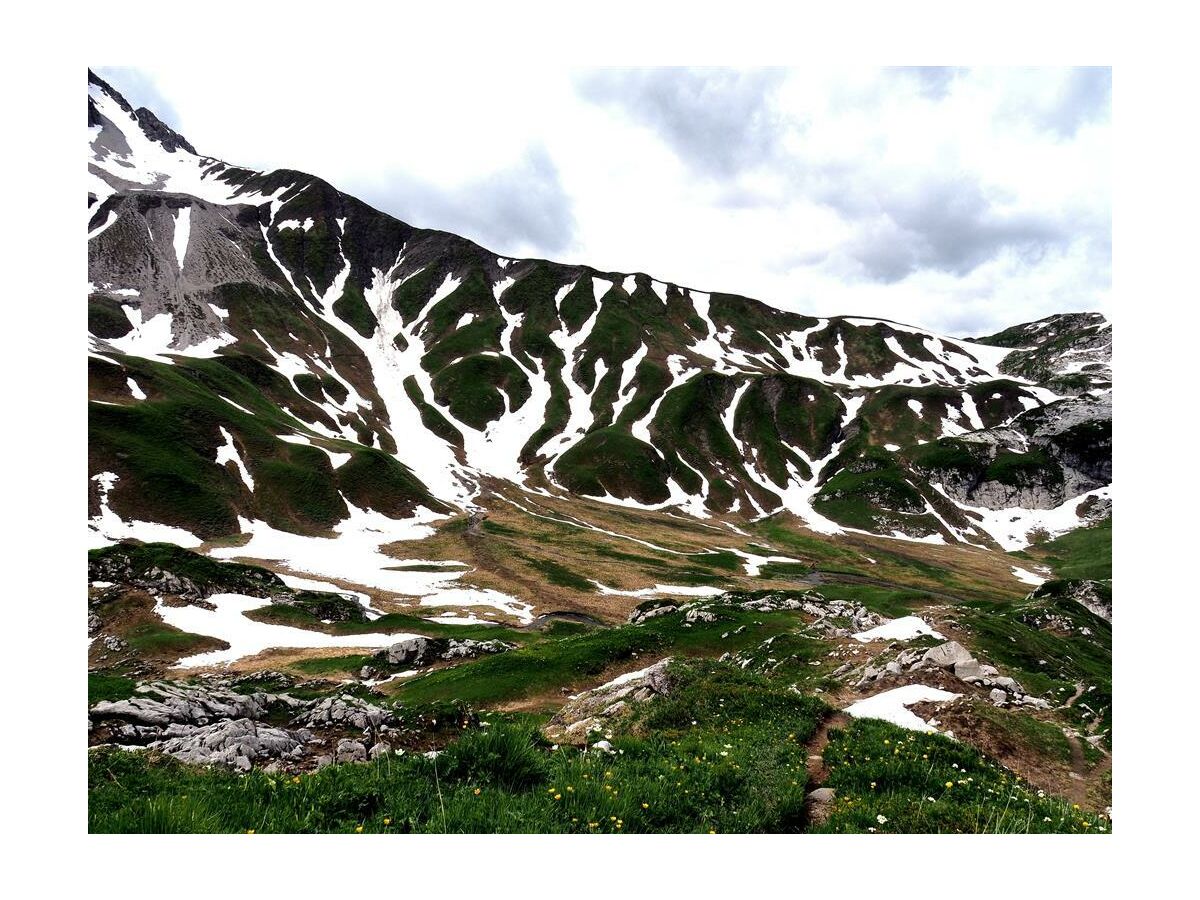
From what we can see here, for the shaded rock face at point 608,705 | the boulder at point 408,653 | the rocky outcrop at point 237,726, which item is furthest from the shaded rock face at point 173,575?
the shaded rock face at point 608,705

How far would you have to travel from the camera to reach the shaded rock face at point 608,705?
1644 cm

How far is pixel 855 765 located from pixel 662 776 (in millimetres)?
3848

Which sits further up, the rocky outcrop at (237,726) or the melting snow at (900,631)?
the rocky outcrop at (237,726)

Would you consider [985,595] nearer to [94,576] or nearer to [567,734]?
[567,734]

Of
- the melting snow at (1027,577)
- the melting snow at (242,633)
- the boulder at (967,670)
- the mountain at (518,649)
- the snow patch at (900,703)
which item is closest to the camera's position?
the mountain at (518,649)

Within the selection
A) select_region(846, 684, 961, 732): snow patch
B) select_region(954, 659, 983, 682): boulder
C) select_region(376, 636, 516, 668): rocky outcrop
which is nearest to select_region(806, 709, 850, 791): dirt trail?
select_region(846, 684, 961, 732): snow patch

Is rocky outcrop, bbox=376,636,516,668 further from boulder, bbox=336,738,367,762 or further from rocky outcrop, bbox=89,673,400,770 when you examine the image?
boulder, bbox=336,738,367,762

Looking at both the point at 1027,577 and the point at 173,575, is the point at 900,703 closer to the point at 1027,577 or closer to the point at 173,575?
the point at 173,575

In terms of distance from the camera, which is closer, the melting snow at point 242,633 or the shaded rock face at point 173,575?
the melting snow at point 242,633

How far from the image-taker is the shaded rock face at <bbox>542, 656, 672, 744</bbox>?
16438mm

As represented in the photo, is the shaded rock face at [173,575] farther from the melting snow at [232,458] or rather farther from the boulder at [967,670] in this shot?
the boulder at [967,670]

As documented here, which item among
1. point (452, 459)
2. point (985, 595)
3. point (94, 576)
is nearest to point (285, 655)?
point (94, 576)

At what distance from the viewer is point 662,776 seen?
8484 mm

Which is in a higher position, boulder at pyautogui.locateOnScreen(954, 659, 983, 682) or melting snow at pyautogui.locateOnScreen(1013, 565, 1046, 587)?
boulder at pyautogui.locateOnScreen(954, 659, 983, 682)
